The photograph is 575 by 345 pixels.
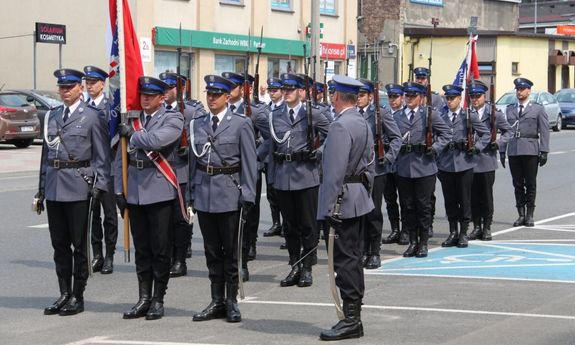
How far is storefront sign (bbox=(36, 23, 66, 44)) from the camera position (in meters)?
36.2

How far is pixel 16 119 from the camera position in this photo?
31.0 m

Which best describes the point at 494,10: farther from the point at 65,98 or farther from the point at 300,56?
the point at 65,98

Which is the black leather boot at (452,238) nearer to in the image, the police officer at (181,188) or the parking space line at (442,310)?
the police officer at (181,188)

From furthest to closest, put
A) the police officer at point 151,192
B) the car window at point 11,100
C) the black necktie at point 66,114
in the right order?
the car window at point 11,100, the black necktie at point 66,114, the police officer at point 151,192

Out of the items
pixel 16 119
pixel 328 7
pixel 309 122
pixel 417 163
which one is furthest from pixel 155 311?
pixel 328 7

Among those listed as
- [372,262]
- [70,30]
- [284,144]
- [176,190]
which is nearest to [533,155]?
[372,262]

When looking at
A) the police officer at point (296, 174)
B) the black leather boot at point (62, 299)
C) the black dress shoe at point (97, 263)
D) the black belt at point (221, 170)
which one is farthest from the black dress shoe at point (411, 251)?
the black leather boot at point (62, 299)

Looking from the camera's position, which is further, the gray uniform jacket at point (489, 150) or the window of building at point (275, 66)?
the window of building at point (275, 66)

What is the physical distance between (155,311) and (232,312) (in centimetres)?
67

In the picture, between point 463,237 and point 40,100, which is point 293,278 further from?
point 40,100

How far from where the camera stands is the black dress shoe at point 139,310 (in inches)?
376

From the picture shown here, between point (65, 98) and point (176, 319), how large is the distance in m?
2.20

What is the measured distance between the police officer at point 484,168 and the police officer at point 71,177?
6251mm

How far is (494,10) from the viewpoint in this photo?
6253 cm
